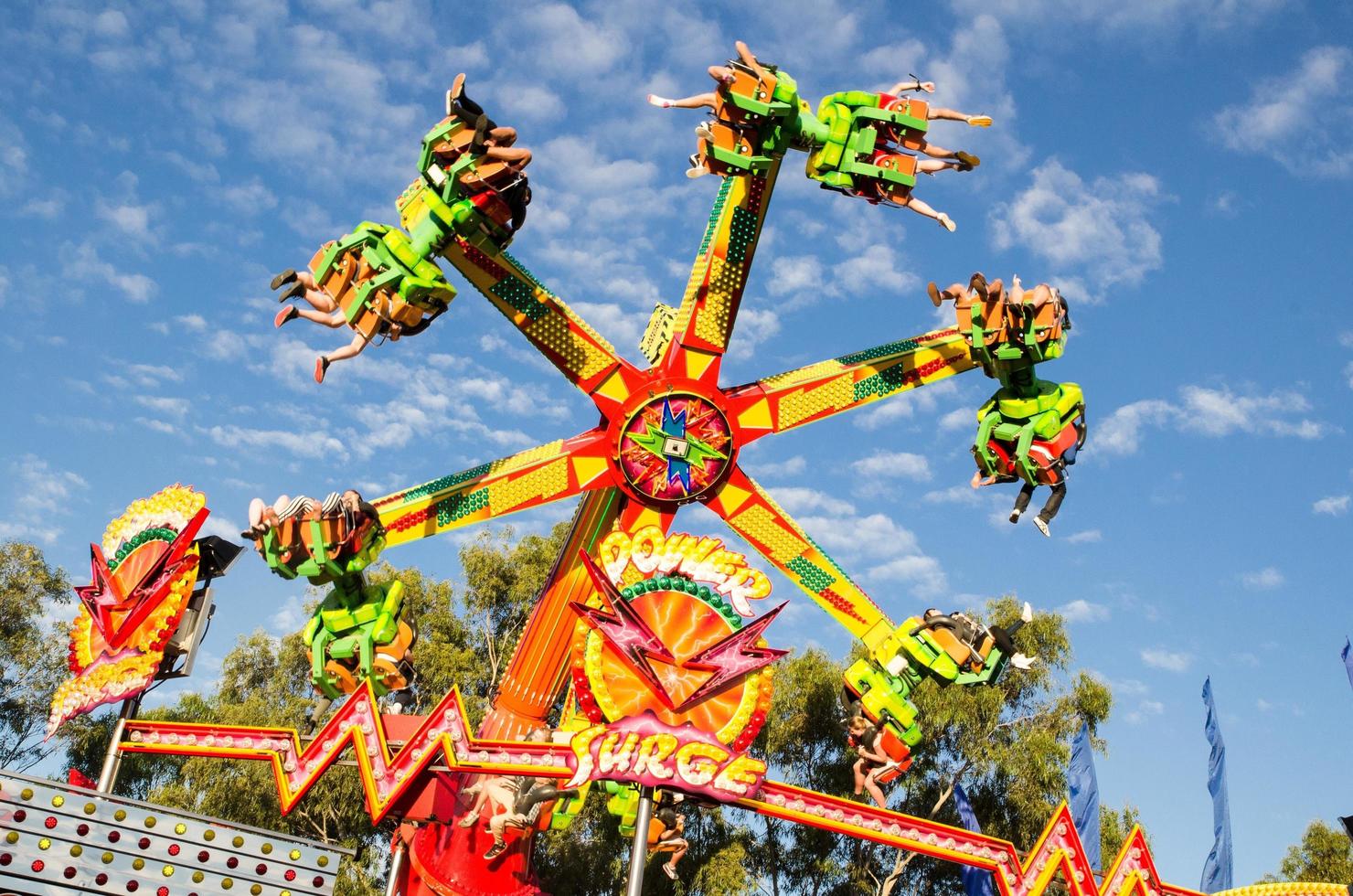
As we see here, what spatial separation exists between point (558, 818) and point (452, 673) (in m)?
11.7

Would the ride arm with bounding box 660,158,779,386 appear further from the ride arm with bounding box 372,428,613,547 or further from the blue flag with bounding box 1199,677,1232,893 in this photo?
the blue flag with bounding box 1199,677,1232,893

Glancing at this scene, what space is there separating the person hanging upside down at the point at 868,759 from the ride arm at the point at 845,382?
3291 millimetres

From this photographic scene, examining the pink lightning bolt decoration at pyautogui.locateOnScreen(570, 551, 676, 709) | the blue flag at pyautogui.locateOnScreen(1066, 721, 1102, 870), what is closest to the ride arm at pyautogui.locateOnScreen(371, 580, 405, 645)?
the pink lightning bolt decoration at pyautogui.locateOnScreen(570, 551, 676, 709)

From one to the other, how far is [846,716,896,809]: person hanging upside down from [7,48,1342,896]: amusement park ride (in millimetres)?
170

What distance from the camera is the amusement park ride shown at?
415 inches

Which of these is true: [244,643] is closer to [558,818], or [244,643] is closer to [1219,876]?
[558,818]

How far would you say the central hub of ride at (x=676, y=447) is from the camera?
547 inches

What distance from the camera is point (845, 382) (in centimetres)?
1477

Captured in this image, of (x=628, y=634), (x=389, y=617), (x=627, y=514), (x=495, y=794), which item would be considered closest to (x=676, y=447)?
(x=627, y=514)

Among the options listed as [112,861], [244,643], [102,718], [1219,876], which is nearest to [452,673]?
[244,643]

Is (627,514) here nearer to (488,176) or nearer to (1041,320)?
(488,176)

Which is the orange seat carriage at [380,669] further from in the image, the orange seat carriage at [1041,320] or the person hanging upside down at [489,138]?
the orange seat carriage at [1041,320]

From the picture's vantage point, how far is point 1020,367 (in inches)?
558

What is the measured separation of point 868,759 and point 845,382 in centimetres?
415
